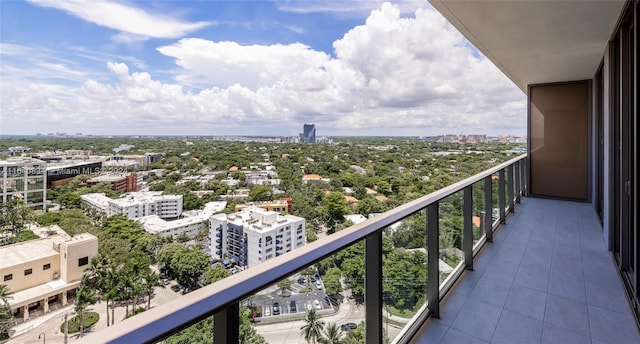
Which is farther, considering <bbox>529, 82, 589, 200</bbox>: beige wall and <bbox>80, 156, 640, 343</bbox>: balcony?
<bbox>529, 82, 589, 200</bbox>: beige wall

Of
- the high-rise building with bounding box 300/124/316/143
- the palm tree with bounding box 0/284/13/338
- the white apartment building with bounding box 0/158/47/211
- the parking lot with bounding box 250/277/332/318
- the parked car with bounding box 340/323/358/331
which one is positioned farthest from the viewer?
the high-rise building with bounding box 300/124/316/143

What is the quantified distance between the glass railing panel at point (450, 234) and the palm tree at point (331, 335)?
53.7 inches

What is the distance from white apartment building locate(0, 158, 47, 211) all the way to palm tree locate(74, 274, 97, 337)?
1.94 metres

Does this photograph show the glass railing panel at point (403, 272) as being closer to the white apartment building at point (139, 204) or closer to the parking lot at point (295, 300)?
the parking lot at point (295, 300)

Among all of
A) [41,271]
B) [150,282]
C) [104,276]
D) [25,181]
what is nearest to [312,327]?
[150,282]

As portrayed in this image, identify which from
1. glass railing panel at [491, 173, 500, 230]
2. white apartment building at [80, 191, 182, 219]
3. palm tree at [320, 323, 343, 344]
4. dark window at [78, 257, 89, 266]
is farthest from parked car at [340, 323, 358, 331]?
white apartment building at [80, 191, 182, 219]

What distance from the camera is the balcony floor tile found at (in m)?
2.13

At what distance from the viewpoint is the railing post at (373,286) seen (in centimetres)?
165

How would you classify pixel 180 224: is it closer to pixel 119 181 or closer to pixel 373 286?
pixel 119 181

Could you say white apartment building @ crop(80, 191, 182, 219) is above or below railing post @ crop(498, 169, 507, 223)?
below

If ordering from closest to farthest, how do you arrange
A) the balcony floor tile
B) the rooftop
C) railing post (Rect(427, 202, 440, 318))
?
the balcony floor tile < railing post (Rect(427, 202, 440, 318)) < the rooftop

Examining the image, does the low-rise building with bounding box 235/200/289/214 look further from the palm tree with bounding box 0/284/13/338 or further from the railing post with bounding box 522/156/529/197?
the railing post with bounding box 522/156/529/197

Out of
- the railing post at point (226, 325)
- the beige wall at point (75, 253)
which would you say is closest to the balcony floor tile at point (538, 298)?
the railing post at point (226, 325)

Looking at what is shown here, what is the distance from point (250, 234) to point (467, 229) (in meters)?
3.87
